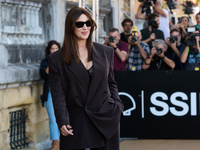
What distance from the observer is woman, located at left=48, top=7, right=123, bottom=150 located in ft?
13.4

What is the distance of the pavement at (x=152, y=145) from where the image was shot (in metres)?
7.57

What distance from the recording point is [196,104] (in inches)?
319

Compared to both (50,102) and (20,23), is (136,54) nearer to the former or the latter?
(50,102)

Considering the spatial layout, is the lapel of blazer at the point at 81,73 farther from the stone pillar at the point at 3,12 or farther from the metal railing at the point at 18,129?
the stone pillar at the point at 3,12

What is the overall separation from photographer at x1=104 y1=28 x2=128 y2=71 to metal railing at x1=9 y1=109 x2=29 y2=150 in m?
2.11

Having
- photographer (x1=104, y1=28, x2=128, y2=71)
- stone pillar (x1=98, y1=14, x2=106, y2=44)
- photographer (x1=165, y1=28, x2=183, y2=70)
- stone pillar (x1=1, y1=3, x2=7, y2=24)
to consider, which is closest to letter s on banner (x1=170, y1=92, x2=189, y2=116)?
photographer (x1=165, y1=28, x2=183, y2=70)

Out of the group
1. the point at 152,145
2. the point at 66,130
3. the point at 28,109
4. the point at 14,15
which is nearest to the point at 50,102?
the point at 28,109

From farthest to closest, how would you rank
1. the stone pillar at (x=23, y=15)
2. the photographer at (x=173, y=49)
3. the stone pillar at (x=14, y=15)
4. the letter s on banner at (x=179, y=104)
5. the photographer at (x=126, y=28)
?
the photographer at (x=126, y=28), the photographer at (x=173, y=49), the letter s on banner at (x=179, y=104), the stone pillar at (x=23, y=15), the stone pillar at (x=14, y=15)

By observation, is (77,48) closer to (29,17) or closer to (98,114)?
(98,114)

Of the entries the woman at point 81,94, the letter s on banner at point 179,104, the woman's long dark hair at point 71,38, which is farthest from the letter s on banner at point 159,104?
the woman's long dark hair at point 71,38

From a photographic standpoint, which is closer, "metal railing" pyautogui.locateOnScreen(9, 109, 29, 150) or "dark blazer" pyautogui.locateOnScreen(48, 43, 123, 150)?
"dark blazer" pyautogui.locateOnScreen(48, 43, 123, 150)

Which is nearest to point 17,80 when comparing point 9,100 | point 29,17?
point 9,100

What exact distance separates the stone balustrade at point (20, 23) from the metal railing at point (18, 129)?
1106 mm

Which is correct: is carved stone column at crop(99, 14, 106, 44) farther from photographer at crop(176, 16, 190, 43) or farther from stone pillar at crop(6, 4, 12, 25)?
stone pillar at crop(6, 4, 12, 25)
